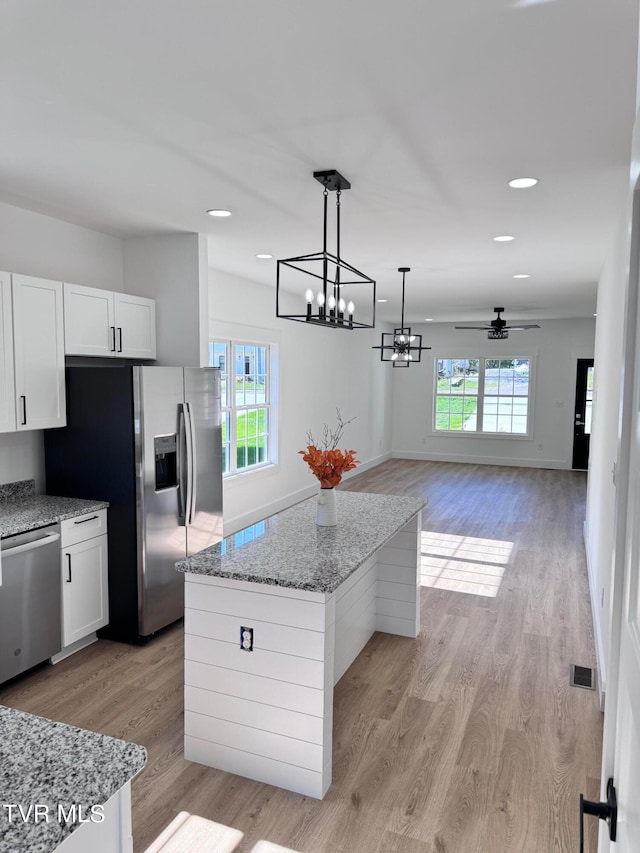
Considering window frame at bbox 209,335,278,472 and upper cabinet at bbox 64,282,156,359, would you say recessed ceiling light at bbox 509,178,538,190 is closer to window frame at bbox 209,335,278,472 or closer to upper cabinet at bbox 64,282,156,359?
upper cabinet at bbox 64,282,156,359

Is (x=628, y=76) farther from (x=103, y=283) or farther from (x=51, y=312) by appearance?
(x=103, y=283)

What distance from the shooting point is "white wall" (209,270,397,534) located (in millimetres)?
6102

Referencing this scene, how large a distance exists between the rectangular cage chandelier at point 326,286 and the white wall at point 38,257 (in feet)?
4.44

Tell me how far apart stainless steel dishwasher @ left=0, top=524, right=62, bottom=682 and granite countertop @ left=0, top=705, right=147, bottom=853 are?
197cm

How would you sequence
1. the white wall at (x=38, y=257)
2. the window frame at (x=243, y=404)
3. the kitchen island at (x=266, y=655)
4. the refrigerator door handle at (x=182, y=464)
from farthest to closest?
the window frame at (x=243, y=404) < the refrigerator door handle at (x=182, y=464) < the white wall at (x=38, y=257) < the kitchen island at (x=266, y=655)

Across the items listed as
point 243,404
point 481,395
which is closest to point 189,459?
point 243,404

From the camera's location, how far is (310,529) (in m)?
3.03

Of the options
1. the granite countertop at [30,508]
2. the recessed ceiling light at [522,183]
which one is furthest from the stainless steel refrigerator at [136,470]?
the recessed ceiling light at [522,183]

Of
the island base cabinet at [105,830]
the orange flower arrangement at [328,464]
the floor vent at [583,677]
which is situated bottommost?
the floor vent at [583,677]

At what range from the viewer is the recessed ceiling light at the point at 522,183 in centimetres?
300

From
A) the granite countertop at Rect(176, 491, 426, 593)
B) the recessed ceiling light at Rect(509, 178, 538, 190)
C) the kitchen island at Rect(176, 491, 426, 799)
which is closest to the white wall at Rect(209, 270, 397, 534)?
the granite countertop at Rect(176, 491, 426, 593)

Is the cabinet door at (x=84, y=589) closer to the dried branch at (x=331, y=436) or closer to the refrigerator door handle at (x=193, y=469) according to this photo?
the refrigerator door handle at (x=193, y=469)

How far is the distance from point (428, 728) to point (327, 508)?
1.18 metres

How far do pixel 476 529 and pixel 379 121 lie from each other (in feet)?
16.8
